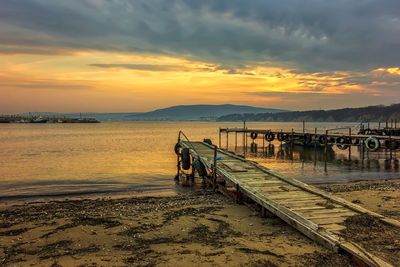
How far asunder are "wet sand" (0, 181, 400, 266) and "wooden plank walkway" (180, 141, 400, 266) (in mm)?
333

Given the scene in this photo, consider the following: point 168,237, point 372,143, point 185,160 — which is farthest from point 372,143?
point 168,237

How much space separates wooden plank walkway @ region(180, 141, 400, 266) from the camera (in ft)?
20.5

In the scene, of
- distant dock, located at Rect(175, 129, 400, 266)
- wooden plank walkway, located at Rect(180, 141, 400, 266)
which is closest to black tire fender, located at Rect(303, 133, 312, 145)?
distant dock, located at Rect(175, 129, 400, 266)

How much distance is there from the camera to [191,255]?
6.56m

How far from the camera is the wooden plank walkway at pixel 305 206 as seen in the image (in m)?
6.26

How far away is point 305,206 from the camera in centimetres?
827

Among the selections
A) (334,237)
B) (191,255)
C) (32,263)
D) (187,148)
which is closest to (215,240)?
(191,255)

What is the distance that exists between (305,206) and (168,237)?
4.04 metres

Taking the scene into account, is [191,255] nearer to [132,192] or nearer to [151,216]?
[151,216]

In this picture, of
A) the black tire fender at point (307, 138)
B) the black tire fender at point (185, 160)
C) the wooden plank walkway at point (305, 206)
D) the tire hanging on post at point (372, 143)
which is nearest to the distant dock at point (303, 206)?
the wooden plank walkway at point (305, 206)

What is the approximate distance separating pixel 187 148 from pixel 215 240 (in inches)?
489

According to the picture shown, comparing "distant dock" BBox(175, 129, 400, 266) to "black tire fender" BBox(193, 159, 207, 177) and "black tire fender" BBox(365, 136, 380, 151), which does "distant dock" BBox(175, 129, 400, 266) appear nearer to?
"black tire fender" BBox(193, 159, 207, 177)

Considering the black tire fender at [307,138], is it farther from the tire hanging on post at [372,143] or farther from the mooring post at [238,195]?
the mooring post at [238,195]

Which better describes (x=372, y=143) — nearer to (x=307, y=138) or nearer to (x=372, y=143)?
(x=372, y=143)
